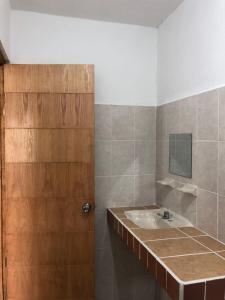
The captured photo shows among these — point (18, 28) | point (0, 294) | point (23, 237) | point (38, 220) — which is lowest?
point (0, 294)

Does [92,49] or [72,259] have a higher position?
[92,49]

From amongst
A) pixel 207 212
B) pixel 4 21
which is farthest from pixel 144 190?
pixel 4 21

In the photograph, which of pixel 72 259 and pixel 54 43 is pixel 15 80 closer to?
pixel 54 43

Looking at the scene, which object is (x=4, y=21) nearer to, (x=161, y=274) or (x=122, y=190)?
(x=122, y=190)

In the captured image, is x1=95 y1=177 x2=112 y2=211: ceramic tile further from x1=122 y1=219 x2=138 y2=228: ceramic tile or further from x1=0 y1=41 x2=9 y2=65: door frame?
x1=0 y1=41 x2=9 y2=65: door frame

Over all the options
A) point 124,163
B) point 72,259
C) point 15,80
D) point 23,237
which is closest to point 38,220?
point 23,237

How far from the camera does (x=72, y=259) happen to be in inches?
80.0

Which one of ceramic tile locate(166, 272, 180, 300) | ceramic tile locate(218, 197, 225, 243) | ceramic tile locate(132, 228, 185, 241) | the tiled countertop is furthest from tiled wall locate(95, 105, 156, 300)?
ceramic tile locate(166, 272, 180, 300)

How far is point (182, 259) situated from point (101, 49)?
1.76 m

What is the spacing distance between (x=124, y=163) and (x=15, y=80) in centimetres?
111

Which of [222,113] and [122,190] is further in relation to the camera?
[122,190]

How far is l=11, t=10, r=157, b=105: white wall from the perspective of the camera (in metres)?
2.15

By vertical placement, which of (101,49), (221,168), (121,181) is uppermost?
(101,49)

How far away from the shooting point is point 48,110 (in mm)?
1975
